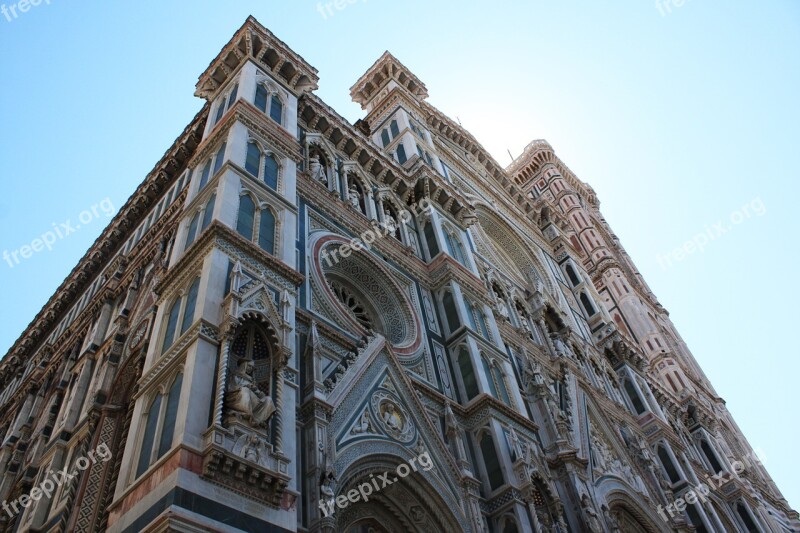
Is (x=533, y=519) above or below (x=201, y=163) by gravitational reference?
below

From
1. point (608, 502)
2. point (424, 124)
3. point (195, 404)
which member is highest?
point (424, 124)

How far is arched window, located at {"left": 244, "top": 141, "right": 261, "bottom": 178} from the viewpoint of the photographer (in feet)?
47.9

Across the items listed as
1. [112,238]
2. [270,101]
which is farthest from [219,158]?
[112,238]

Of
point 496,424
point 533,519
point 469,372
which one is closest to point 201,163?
point 469,372

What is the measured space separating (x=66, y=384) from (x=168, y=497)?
927 centimetres

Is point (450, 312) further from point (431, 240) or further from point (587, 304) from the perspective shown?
point (587, 304)

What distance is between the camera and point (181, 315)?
1117 cm

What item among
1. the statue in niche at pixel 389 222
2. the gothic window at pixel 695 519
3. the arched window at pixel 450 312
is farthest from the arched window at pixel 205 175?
the gothic window at pixel 695 519

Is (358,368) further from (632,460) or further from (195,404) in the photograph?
(632,460)

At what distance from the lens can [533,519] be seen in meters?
13.2

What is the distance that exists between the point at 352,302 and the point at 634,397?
50.6 feet

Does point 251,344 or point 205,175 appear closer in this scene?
point 251,344

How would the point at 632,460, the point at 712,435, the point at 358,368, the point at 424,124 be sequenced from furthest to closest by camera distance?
the point at 712,435, the point at 424,124, the point at 632,460, the point at 358,368

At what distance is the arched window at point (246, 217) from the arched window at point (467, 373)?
6.28 m
